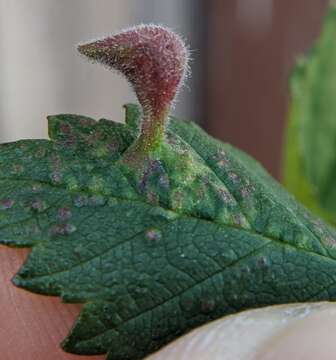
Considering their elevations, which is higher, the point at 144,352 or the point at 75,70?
the point at 75,70

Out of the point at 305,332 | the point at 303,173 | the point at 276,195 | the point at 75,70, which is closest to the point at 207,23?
the point at 75,70

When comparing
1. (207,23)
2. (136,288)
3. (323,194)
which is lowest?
(323,194)

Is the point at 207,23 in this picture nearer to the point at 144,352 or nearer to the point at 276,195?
the point at 276,195

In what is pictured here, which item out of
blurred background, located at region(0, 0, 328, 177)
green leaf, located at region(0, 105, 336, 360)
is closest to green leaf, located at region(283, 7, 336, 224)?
blurred background, located at region(0, 0, 328, 177)

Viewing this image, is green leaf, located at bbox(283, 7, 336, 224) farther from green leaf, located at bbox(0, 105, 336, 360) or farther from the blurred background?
green leaf, located at bbox(0, 105, 336, 360)

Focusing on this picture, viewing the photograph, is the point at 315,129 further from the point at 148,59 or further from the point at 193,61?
the point at 148,59

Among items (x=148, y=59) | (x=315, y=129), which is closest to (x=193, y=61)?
(x=315, y=129)
